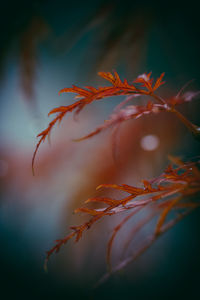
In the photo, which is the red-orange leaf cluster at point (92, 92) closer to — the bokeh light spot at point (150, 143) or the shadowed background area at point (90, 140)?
the shadowed background area at point (90, 140)

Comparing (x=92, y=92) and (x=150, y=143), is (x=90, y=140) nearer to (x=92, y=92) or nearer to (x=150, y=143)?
(x=150, y=143)

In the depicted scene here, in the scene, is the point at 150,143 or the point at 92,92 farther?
the point at 150,143

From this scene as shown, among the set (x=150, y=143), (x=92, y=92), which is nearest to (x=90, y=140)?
(x=150, y=143)

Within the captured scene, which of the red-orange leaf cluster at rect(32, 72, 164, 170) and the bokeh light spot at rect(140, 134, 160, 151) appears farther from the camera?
the bokeh light spot at rect(140, 134, 160, 151)

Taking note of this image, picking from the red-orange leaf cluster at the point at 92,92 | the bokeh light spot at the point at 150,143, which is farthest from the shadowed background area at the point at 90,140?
the red-orange leaf cluster at the point at 92,92

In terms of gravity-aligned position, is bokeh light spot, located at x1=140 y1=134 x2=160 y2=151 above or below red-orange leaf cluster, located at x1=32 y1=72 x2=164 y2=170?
below

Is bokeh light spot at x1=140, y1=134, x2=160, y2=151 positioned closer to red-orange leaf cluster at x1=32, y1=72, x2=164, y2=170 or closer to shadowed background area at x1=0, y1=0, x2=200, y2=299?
shadowed background area at x1=0, y1=0, x2=200, y2=299

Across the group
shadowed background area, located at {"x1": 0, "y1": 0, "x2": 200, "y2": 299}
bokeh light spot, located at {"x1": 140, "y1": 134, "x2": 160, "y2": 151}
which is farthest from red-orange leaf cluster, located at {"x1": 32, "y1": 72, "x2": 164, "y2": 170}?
bokeh light spot, located at {"x1": 140, "y1": 134, "x2": 160, "y2": 151}

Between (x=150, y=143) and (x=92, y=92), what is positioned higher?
(x=92, y=92)

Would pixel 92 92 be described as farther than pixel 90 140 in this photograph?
No
